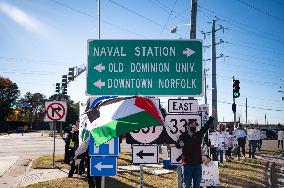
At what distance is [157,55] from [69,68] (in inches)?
934

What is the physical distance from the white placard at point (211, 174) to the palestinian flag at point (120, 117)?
454 cm

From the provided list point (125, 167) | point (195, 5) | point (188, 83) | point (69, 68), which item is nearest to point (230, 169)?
point (125, 167)

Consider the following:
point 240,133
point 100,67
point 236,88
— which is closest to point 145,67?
point 100,67

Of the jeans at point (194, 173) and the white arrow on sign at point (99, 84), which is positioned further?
the jeans at point (194, 173)

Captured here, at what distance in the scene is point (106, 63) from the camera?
6555mm

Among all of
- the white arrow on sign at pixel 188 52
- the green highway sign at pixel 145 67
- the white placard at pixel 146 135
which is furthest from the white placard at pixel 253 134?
the white placard at pixel 146 135

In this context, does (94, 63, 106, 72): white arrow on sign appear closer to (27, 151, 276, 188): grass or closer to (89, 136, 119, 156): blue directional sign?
(89, 136, 119, 156): blue directional sign

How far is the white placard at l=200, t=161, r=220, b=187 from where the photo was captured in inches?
372

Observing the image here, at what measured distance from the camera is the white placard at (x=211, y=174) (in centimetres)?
944

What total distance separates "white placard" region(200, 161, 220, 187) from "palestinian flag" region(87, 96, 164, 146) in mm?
4536

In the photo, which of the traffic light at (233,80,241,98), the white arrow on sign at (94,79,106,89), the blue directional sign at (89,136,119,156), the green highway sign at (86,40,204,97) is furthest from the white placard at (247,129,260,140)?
the blue directional sign at (89,136,119,156)

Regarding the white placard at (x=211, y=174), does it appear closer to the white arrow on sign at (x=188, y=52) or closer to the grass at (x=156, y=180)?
the grass at (x=156, y=180)

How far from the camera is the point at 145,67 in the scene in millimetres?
6609

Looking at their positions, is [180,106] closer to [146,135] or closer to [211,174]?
[146,135]
